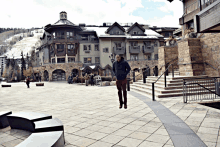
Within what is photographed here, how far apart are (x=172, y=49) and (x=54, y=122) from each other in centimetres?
1392

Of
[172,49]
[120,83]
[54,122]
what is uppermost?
[172,49]

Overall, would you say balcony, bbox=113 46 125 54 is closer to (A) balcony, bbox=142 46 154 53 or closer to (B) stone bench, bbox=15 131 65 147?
(A) balcony, bbox=142 46 154 53

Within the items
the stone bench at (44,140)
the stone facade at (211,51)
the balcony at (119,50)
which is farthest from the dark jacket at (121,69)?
the balcony at (119,50)

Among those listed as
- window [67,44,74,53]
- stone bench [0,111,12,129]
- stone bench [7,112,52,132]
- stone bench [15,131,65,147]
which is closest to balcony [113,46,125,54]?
window [67,44,74,53]

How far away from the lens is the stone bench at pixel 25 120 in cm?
441

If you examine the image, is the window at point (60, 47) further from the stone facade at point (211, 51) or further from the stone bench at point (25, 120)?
the stone bench at point (25, 120)

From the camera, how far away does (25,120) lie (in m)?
4.62

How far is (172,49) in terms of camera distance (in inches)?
611

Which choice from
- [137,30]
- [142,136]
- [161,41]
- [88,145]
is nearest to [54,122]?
[88,145]

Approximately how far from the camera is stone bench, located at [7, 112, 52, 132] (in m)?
4.41

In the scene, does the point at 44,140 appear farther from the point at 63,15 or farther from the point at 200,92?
the point at 63,15

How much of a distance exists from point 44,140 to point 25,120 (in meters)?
1.94

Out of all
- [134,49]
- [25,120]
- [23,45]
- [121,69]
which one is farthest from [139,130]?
[23,45]

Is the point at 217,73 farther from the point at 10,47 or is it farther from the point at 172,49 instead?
the point at 10,47
